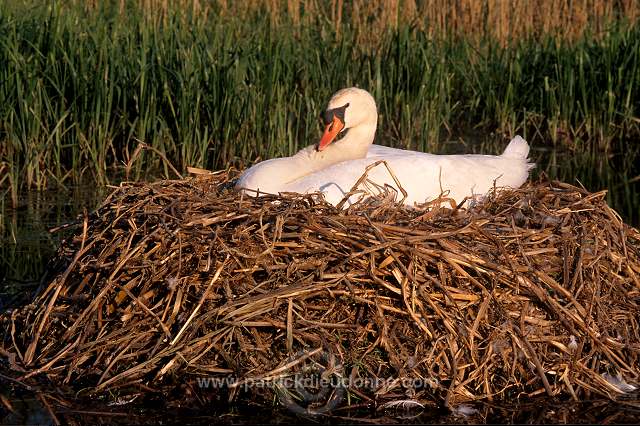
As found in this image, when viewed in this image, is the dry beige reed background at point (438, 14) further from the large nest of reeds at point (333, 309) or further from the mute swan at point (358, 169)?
the large nest of reeds at point (333, 309)

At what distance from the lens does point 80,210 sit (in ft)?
29.2

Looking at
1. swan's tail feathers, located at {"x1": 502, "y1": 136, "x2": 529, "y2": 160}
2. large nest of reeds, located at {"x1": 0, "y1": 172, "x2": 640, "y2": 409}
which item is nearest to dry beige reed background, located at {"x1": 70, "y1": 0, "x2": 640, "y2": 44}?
swan's tail feathers, located at {"x1": 502, "y1": 136, "x2": 529, "y2": 160}

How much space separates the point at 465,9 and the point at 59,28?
5747mm

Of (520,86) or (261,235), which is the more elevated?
(261,235)

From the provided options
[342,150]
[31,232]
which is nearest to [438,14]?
[31,232]

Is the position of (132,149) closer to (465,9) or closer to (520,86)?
(520,86)

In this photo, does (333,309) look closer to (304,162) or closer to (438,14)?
(304,162)

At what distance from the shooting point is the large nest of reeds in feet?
17.6

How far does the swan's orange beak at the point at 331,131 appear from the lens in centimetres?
662

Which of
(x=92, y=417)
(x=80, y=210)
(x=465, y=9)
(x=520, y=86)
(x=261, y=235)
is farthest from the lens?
(x=465, y=9)

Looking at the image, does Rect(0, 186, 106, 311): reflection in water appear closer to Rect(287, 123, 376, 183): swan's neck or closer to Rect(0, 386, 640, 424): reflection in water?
Rect(0, 386, 640, 424): reflection in water

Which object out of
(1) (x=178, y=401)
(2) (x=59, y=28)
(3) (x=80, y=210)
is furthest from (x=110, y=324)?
(2) (x=59, y=28)

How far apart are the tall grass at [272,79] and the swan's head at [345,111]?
1951mm

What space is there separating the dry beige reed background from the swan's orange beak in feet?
16.6
